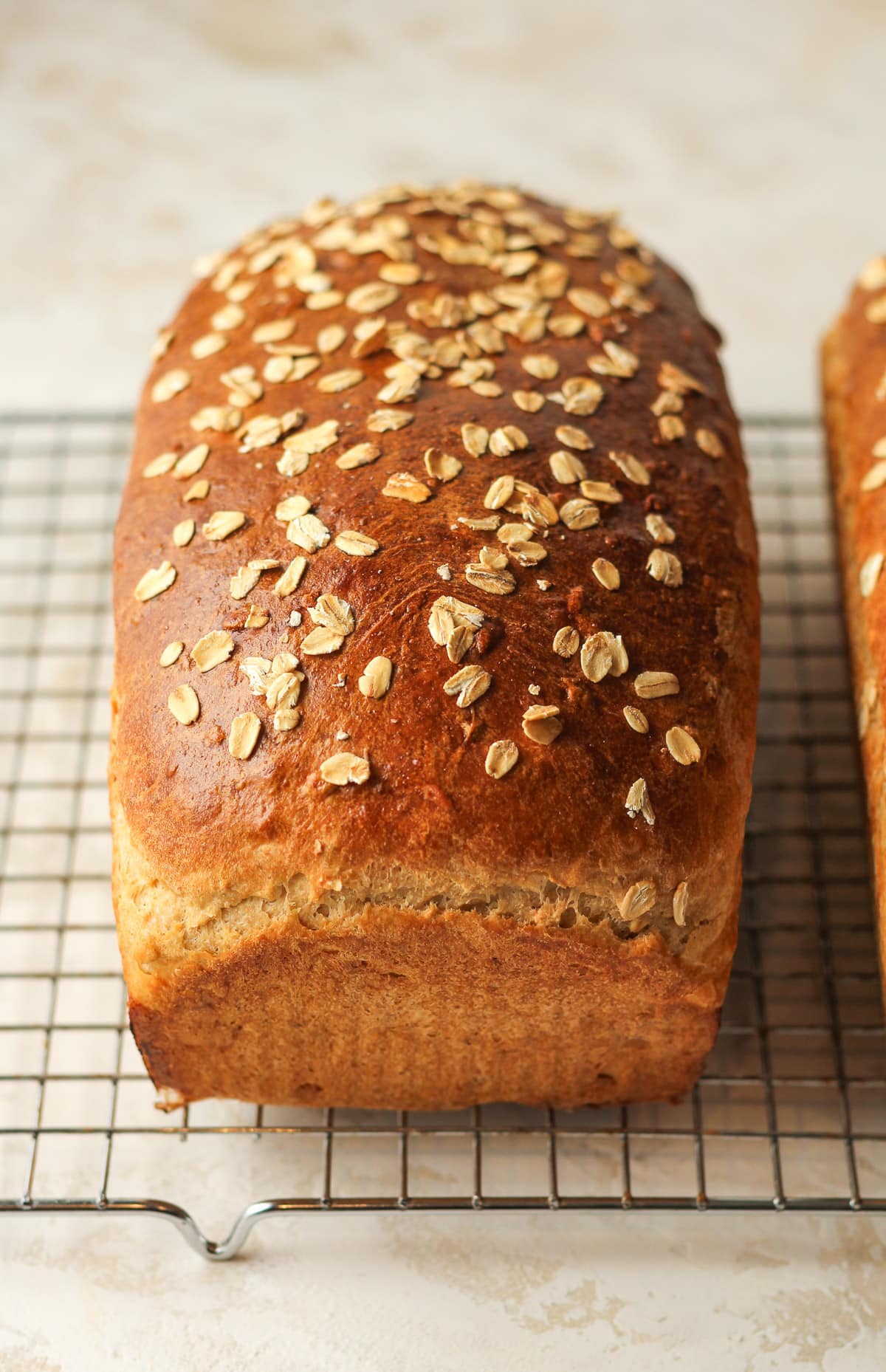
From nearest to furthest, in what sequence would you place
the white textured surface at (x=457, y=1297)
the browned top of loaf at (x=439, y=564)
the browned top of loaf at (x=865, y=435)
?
the browned top of loaf at (x=439, y=564) → the white textured surface at (x=457, y=1297) → the browned top of loaf at (x=865, y=435)

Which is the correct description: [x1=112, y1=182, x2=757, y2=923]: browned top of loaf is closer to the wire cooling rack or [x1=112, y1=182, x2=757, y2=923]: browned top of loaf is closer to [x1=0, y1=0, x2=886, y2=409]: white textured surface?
the wire cooling rack

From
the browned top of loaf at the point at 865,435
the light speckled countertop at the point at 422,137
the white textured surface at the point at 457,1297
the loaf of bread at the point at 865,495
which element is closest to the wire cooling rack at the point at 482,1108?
the white textured surface at the point at 457,1297

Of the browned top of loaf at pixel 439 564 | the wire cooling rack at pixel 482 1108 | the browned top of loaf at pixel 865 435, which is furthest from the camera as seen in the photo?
the browned top of loaf at pixel 865 435

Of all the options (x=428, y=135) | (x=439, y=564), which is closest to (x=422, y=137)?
(x=428, y=135)

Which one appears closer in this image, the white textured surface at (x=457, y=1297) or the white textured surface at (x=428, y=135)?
the white textured surface at (x=457, y=1297)

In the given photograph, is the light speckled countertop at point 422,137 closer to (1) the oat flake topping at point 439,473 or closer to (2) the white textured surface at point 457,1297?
(1) the oat flake topping at point 439,473

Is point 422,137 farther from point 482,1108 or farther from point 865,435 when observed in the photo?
point 482,1108

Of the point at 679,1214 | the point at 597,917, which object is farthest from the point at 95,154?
the point at 679,1214

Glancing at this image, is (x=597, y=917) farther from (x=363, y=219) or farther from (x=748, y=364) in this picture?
(x=748, y=364)
